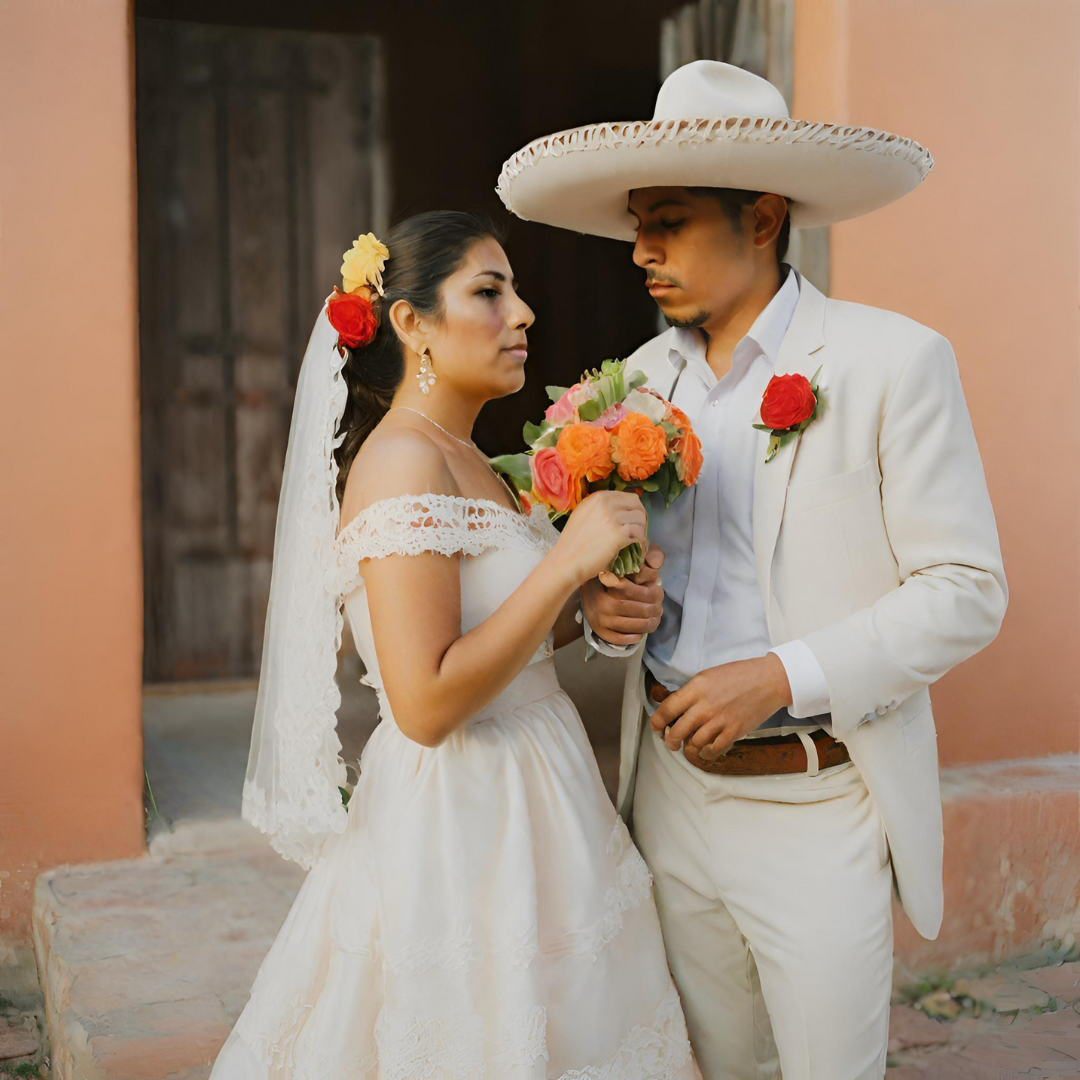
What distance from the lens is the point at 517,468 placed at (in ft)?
8.14

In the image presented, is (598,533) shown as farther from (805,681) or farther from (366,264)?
(366,264)

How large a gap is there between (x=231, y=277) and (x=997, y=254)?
162 inches

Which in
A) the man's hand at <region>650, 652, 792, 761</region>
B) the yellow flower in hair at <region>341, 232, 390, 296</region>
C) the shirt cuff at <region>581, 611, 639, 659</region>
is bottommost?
the man's hand at <region>650, 652, 792, 761</region>

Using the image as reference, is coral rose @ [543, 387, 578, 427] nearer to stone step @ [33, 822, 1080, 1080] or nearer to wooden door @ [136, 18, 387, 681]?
stone step @ [33, 822, 1080, 1080]

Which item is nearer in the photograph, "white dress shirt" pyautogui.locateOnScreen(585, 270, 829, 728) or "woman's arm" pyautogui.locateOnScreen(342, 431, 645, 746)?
"woman's arm" pyautogui.locateOnScreen(342, 431, 645, 746)

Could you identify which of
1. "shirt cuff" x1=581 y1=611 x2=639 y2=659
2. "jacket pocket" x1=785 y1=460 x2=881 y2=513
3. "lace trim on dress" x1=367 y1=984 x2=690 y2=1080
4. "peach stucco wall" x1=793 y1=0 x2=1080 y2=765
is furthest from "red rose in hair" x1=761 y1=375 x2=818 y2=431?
"peach stucco wall" x1=793 y1=0 x2=1080 y2=765

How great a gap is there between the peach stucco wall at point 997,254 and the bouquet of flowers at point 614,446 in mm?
2311

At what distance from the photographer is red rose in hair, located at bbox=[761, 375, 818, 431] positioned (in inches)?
85.0

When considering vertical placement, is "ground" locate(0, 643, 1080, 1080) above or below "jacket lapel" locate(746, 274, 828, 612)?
below

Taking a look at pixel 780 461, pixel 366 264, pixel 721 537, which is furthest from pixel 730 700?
pixel 366 264

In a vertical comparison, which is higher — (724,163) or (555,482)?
(724,163)

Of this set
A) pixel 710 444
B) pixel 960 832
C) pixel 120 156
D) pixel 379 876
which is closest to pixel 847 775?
pixel 710 444

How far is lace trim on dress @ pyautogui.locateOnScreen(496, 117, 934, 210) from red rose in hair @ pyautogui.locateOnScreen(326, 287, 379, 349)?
20.1 inches

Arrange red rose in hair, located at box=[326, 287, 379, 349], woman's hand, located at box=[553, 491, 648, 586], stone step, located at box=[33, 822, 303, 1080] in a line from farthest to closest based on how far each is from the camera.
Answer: stone step, located at box=[33, 822, 303, 1080] → red rose in hair, located at box=[326, 287, 379, 349] → woman's hand, located at box=[553, 491, 648, 586]
